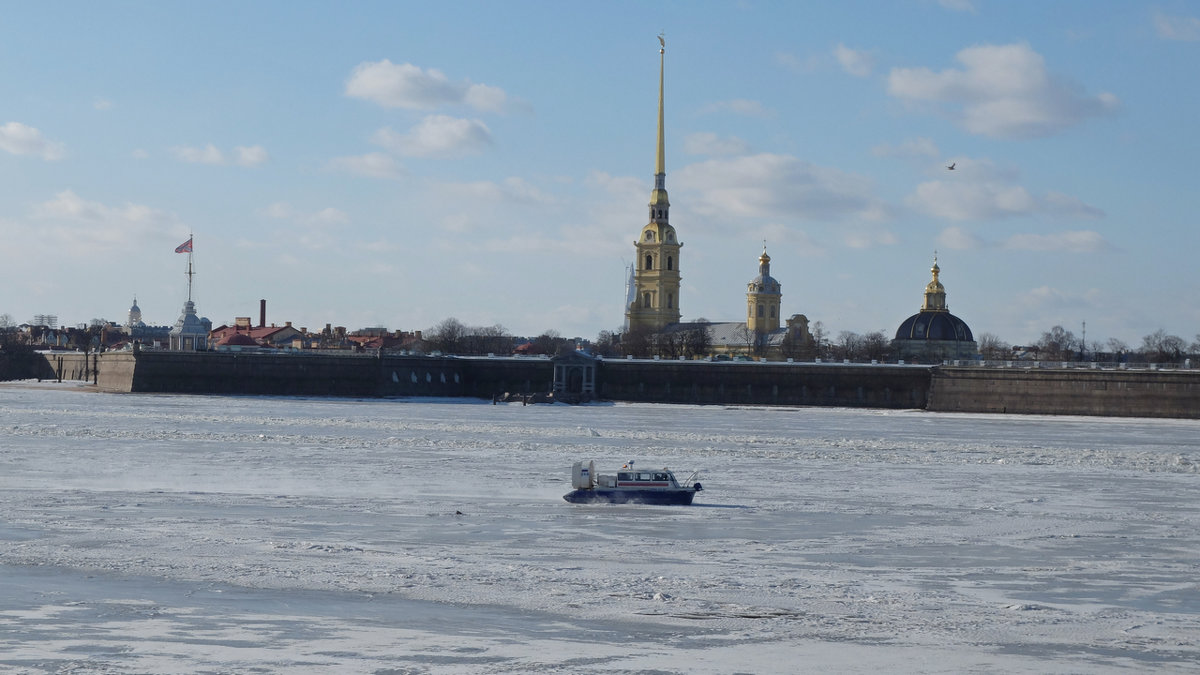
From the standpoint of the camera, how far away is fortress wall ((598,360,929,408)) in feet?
287

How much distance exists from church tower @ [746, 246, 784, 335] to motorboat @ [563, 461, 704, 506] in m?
137

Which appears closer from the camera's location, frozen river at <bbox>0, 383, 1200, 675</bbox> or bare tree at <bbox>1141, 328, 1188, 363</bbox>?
frozen river at <bbox>0, 383, 1200, 675</bbox>

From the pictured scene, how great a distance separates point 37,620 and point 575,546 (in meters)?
8.85

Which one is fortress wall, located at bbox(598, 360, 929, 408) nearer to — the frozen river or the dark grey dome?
the frozen river

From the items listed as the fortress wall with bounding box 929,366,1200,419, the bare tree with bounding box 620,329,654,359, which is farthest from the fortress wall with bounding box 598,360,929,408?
the bare tree with bounding box 620,329,654,359

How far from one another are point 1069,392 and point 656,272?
309 feet

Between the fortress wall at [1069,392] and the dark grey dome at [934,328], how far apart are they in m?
63.6

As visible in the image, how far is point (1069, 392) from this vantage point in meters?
79.0

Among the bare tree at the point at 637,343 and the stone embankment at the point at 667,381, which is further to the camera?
the bare tree at the point at 637,343

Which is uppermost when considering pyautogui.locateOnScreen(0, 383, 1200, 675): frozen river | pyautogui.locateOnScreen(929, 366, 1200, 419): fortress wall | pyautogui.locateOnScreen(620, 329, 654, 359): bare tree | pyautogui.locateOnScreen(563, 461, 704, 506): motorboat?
pyautogui.locateOnScreen(620, 329, 654, 359): bare tree

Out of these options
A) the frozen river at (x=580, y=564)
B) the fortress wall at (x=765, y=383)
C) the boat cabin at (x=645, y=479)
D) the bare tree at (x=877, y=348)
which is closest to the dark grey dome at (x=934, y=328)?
the bare tree at (x=877, y=348)

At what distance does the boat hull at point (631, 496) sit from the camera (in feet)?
97.5

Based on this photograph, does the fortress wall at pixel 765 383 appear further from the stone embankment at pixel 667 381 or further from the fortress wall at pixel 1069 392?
the fortress wall at pixel 1069 392

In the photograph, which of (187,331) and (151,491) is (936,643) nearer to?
(151,491)
